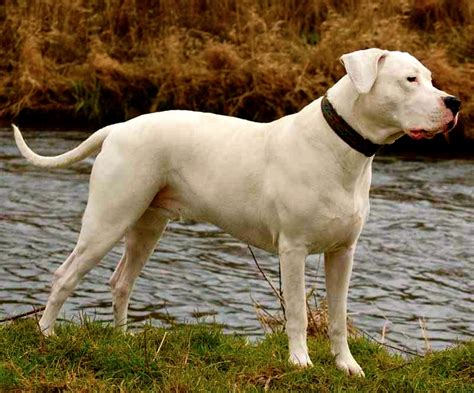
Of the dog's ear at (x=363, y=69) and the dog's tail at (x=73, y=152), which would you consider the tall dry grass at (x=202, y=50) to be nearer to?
the dog's tail at (x=73, y=152)

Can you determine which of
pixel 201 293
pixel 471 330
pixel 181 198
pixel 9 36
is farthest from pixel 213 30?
pixel 181 198

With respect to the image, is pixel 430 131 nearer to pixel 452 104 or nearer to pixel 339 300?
pixel 452 104

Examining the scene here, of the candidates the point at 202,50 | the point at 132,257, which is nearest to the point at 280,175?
the point at 132,257

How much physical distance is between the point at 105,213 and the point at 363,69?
165 centimetres

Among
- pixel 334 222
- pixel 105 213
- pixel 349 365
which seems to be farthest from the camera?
pixel 105 213

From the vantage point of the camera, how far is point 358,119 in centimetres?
555

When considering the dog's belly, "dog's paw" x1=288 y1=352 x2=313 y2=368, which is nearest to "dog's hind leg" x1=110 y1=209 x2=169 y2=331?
the dog's belly

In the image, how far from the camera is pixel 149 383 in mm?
5367

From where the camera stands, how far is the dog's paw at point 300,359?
566cm

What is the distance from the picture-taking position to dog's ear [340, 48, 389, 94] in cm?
536

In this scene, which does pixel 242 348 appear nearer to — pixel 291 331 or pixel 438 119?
pixel 291 331

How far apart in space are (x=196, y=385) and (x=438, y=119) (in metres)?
1.70

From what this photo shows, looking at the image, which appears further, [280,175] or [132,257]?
[132,257]

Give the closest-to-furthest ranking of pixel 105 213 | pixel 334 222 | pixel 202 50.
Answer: pixel 334 222 → pixel 105 213 → pixel 202 50
